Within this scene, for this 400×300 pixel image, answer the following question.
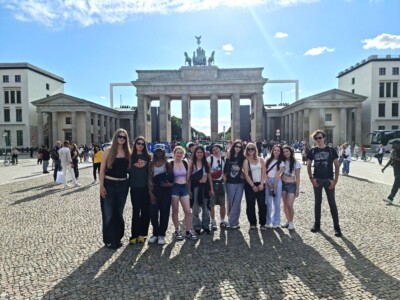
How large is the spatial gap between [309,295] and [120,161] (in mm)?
3599

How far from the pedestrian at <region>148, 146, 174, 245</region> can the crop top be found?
451 millimetres

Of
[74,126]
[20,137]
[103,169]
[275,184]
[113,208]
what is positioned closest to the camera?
[103,169]

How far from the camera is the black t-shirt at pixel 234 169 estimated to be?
669cm

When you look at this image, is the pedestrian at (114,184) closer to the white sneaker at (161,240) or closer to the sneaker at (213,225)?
the white sneaker at (161,240)

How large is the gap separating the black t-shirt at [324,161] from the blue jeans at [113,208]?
3826 mm

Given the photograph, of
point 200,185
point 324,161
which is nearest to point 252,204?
point 200,185


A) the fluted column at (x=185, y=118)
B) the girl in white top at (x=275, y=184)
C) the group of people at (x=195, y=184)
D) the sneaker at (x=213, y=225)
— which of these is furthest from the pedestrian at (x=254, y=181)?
the fluted column at (x=185, y=118)

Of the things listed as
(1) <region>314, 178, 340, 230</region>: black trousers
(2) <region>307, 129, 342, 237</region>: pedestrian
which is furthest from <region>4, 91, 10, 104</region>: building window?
(1) <region>314, 178, 340, 230</region>: black trousers

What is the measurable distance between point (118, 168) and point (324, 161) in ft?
13.3

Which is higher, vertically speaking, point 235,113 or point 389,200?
point 235,113

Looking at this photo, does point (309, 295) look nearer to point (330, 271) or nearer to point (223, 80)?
point (330, 271)

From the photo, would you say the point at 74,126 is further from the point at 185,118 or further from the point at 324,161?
the point at 324,161

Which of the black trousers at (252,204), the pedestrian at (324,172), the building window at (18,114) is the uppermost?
the building window at (18,114)

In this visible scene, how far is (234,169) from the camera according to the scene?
22.0 feet
